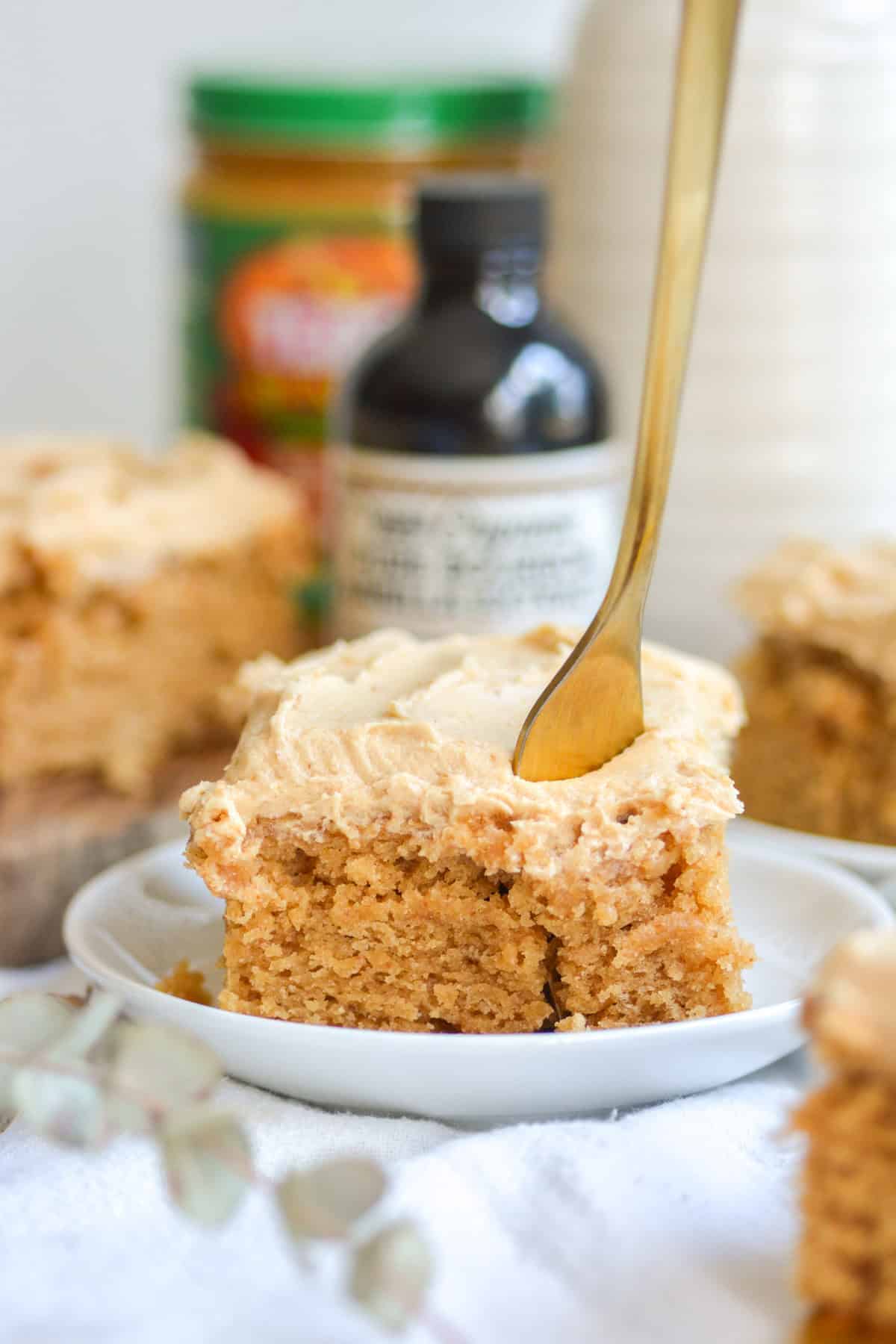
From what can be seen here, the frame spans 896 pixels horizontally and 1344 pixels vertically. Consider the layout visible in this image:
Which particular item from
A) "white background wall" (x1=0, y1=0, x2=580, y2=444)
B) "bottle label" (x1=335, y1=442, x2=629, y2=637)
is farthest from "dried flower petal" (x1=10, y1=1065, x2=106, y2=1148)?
"white background wall" (x1=0, y1=0, x2=580, y2=444)

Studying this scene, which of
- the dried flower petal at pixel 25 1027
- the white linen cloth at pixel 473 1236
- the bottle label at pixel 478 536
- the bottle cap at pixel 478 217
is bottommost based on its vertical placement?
the white linen cloth at pixel 473 1236

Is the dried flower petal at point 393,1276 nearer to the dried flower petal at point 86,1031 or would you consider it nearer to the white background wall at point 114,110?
the dried flower petal at point 86,1031

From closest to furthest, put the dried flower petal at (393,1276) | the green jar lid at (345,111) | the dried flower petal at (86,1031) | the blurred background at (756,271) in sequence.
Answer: the dried flower petal at (393,1276)
the dried flower petal at (86,1031)
the blurred background at (756,271)
the green jar lid at (345,111)

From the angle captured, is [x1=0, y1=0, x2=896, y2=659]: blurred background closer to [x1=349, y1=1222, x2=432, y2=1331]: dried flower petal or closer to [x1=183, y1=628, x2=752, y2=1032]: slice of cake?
[x1=183, y1=628, x2=752, y2=1032]: slice of cake

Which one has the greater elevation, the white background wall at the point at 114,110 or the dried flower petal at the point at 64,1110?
the white background wall at the point at 114,110

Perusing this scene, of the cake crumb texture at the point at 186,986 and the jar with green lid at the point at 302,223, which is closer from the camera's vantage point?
the cake crumb texture at the point at 186,986

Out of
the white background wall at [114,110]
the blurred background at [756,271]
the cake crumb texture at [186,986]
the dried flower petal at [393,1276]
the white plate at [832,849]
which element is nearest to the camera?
the dried flower petal at [393,1276]

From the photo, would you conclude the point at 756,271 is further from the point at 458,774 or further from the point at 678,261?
the point at 458,774

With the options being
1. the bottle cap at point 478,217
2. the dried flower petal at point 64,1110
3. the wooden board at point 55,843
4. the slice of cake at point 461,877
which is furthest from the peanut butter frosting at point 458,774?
the bottle cap at point 478,217
